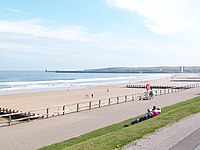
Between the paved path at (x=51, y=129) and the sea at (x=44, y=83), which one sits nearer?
the paved path at (x=51, y=129)

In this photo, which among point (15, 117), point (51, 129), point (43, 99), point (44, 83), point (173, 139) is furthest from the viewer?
point (44, 83)

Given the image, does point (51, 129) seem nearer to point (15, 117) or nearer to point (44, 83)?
point (15, 117)

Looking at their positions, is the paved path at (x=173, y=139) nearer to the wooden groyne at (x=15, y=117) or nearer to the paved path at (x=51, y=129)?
the paved path at (x=51, y=129)

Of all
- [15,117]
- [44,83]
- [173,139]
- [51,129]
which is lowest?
[44,83]

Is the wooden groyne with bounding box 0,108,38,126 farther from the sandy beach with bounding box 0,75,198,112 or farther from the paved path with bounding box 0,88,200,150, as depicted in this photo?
the sandy beach with bounding box 0,75,198,112

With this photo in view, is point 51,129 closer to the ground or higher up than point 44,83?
higher up

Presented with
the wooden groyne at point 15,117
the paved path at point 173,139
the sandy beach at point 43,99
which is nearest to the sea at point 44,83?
the sandy beach at point 43,99

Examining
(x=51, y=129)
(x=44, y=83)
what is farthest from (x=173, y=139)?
(x=44, y=83)

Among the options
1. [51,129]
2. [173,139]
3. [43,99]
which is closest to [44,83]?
[43,99]

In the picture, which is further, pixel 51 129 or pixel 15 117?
pixel 15 117

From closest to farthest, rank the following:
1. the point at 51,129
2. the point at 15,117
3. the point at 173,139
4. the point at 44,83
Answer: the point at 173,139, the point at 51,129, the point at 15,117, the point at 44,83

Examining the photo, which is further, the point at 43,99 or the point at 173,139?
the point at 43,99

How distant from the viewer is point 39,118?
1945 centimetres

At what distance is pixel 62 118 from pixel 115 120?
364 cm
